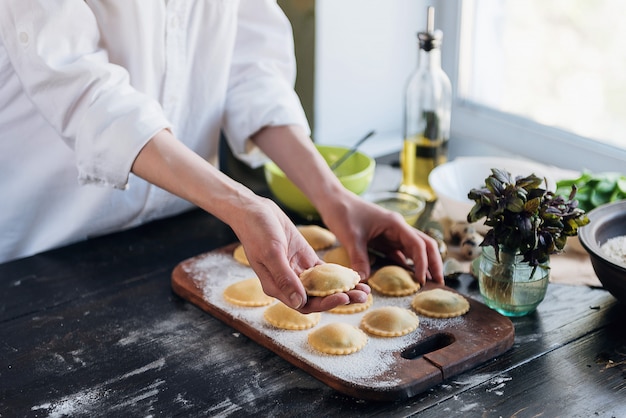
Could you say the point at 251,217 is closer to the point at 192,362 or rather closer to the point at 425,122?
the point at 192,362

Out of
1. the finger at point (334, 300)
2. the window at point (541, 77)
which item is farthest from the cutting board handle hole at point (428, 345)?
the window at point (541, 77)

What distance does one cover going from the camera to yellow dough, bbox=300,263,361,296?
46.0 inches

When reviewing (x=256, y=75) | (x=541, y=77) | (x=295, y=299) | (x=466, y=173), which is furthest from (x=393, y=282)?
(x=541, y=77)

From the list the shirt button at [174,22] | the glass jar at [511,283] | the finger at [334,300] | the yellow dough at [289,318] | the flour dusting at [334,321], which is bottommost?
the flour dusting at [334,321]

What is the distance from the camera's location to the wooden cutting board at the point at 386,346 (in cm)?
110

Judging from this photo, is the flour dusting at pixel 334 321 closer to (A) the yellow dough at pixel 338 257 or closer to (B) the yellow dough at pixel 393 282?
(B) the yellow dough at pixel 393 282

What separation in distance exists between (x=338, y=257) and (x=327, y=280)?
0.94ft

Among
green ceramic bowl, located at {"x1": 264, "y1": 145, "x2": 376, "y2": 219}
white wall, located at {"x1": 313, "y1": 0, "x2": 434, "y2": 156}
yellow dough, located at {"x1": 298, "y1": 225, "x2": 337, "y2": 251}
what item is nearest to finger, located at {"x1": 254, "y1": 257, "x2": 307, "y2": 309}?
yellow dough, located at {"x1": 298, "y1": 225, "x2": 337, "y2": 251}

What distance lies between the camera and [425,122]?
1789mm

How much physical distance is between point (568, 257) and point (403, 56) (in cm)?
111

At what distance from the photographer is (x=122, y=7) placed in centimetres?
143

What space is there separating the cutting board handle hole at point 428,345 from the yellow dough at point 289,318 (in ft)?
0.53

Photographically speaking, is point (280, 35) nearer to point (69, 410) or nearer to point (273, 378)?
point (273, 378)

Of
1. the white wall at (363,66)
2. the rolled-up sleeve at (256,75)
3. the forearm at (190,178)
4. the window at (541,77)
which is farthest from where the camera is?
the white wall at (363,66)
